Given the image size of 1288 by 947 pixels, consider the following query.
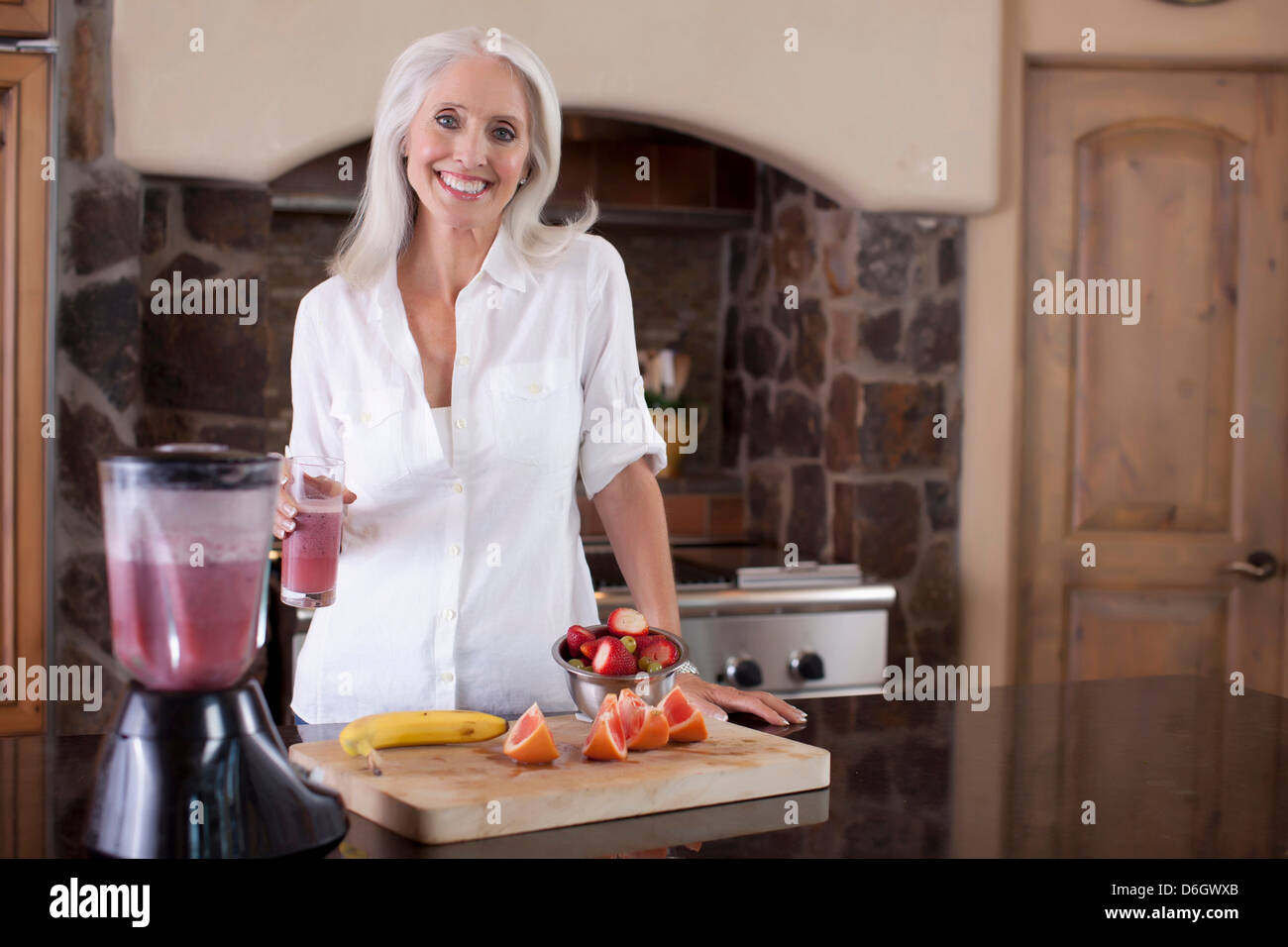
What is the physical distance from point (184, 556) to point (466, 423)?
83 cm

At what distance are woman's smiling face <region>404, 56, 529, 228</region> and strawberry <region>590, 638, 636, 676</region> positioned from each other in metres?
0.72

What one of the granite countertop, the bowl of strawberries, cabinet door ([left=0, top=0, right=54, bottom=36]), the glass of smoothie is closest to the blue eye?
the glass of smoothie

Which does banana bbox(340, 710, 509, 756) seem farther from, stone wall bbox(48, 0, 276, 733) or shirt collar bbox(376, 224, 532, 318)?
stone wall bbox(48, 0, 276, 733)

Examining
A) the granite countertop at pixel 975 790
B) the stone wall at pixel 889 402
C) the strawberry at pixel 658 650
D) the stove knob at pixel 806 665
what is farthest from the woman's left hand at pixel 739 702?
the stone wall at pixel 889 402

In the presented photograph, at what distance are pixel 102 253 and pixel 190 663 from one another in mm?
2085

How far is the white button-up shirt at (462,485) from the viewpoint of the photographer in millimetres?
1840

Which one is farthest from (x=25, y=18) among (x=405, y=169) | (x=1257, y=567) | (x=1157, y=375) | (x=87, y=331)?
(x=1257, y=567)

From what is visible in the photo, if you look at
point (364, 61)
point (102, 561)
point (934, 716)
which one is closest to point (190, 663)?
point (934, 716)

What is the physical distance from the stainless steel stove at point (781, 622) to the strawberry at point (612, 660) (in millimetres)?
1417

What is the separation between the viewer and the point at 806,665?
3035mm

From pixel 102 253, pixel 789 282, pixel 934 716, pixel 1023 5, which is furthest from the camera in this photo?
pixel 789 282

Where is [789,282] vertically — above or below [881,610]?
above

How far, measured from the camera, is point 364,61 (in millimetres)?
2967
